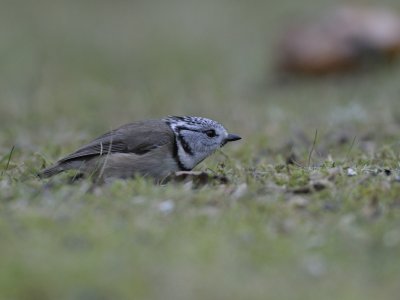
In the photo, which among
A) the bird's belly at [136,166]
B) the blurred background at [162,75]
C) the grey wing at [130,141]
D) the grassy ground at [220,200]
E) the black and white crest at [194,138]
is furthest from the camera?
the blurred background at [162,75]

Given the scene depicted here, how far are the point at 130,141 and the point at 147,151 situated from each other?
209mm

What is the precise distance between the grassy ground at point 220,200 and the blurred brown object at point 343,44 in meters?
0.38

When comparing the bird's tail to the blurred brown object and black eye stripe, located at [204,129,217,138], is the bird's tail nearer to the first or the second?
black eye stripe, located at [204,129,217,138]

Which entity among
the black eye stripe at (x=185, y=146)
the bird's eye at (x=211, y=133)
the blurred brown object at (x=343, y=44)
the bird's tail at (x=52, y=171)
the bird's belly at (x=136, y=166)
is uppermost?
the bird's eye at (x=211, y=133)

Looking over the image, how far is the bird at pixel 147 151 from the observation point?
8.10 m

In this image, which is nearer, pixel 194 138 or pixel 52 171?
pixel 52 171

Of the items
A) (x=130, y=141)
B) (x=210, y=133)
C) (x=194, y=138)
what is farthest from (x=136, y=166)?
(x=210, y=133)

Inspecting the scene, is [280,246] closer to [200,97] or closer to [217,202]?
[217,202]

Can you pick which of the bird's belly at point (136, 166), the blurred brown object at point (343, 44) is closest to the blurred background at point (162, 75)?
the blurred brown object at point (343, 44)

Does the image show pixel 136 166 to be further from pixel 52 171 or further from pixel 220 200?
pixel 220 200

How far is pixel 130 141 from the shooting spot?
326 inches

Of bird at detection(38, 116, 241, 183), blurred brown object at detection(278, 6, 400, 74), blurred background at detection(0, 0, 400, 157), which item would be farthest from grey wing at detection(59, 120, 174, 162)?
blurred brown object at detection(278, 6, 400, 74)

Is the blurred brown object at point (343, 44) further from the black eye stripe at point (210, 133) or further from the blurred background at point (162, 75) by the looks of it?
the black eye stripe at point (210, 133)

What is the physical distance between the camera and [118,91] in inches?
625
